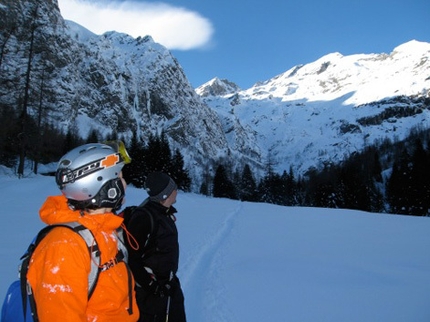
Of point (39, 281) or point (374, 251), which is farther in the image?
point (374, 251)

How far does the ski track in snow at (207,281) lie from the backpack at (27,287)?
4150mm

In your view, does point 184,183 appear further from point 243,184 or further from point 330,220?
point 330,220

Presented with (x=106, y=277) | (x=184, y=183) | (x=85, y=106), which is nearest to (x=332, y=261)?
(x=106, y=277)

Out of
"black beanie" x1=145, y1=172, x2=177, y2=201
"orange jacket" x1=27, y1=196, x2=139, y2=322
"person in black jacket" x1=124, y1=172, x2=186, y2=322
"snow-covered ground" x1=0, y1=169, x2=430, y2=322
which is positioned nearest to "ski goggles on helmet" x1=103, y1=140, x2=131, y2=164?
"orange jacket" x1=27, y1=196, x2=139, y2=322

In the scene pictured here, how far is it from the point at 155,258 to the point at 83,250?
1422mm

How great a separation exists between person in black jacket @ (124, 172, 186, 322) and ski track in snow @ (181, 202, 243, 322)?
257 centimetres

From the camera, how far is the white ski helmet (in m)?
2.00

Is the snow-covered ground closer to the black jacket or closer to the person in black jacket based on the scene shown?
the person in black jacket

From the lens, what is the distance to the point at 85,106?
132000 mm

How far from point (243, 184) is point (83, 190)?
238ft

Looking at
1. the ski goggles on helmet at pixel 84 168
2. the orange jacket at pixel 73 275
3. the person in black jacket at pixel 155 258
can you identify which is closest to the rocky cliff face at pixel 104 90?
the person in black jacket at pixel 155 258

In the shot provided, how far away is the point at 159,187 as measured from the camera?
11.2 ft

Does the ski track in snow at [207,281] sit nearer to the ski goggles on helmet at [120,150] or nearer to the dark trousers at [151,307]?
the dark trousers at [151,307]

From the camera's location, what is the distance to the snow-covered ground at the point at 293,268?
5.81 metres
